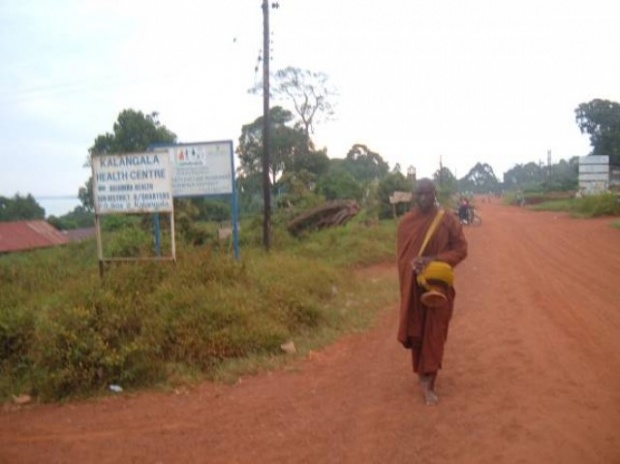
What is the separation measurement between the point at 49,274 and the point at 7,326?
303 cm

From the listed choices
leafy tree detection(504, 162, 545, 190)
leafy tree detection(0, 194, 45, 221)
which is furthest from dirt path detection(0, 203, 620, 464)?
leafy tree detection(504, 162, 545, 190)

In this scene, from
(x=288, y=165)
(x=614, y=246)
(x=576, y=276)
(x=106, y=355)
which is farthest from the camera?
(x=288, y=165)

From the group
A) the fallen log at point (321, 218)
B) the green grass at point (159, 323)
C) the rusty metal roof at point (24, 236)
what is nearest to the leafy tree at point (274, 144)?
the rusty metal roof at point (24, 236)

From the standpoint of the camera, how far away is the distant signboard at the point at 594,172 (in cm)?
3625

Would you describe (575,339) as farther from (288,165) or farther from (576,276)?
(288,165)

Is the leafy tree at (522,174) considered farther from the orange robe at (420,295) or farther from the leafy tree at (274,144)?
the orange robe at (420,295)

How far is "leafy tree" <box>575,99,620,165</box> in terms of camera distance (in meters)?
50.2

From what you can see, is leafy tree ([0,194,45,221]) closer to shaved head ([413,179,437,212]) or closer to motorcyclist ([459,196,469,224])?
motorcyclist ([459,196,469,224])

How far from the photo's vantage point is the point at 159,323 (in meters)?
6.66

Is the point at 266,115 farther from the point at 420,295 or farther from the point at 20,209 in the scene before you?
the point at 20,209

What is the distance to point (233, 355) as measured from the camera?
21.6ft

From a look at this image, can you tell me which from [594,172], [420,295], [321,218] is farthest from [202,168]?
[594,172]

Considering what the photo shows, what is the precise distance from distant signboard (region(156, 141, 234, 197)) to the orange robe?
6109 mm

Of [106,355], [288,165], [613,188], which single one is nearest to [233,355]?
[106,355]
